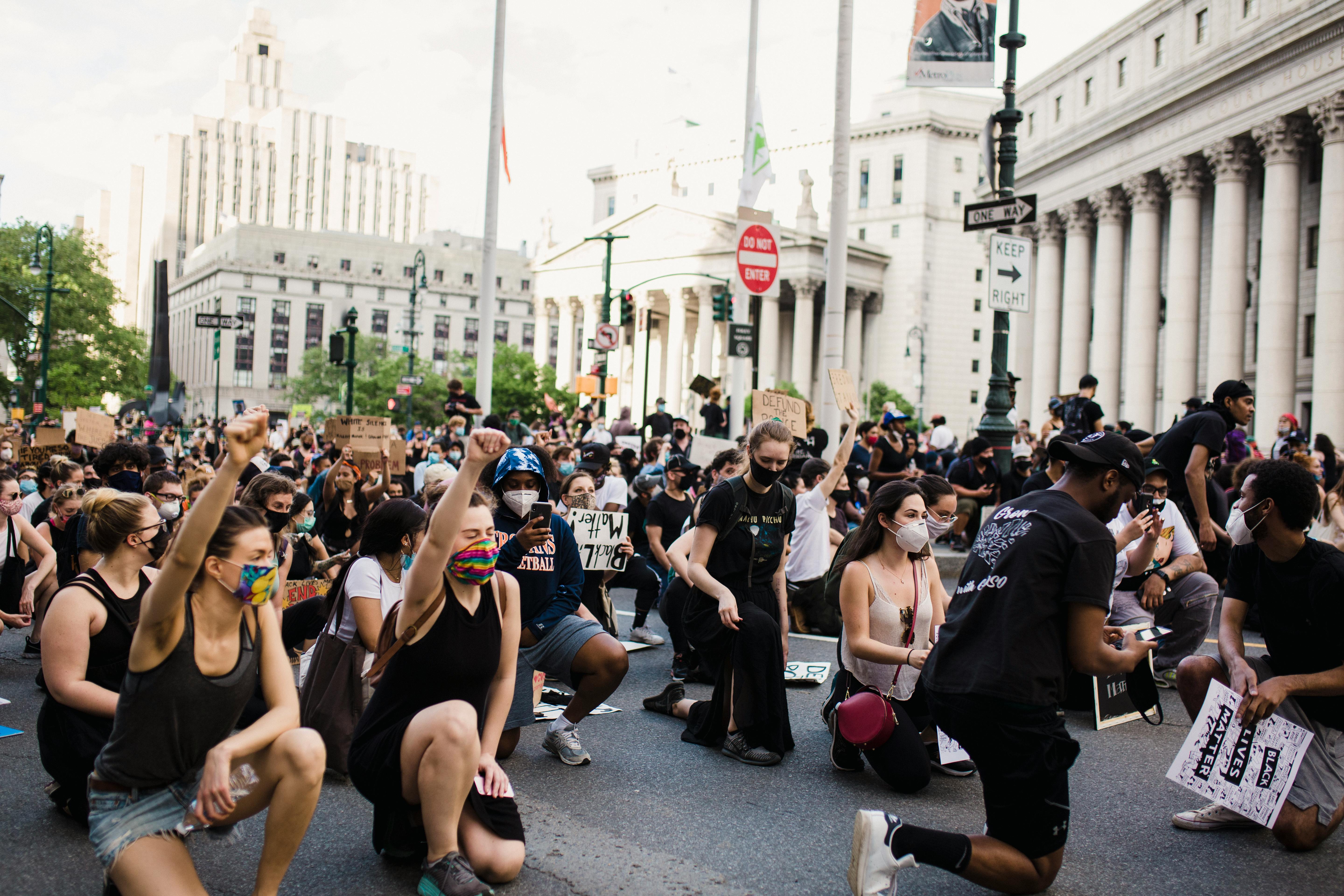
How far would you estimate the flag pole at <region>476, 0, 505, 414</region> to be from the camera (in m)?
19.6

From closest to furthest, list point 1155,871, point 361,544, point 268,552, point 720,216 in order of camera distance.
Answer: point 268,552 < point 1155,871 < point 361,544 < point 720,216

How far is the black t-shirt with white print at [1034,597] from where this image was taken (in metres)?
3.91

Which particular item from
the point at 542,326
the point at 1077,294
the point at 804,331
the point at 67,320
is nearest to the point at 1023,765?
the point at 1077,294

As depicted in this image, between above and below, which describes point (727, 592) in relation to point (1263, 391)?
below

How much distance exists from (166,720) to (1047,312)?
2035 inches

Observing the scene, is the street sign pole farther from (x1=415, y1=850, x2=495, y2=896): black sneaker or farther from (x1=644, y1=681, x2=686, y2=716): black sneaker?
(x1=415, y1=850, x2=495, y2=896): black sneaker

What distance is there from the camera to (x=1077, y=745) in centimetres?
394

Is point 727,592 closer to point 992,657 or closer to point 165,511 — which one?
point 992,657

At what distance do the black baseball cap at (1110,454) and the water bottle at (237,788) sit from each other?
121 inches

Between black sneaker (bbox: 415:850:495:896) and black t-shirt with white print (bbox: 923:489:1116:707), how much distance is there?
193 cm

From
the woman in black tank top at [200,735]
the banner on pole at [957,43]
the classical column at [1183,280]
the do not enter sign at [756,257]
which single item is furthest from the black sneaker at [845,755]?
the classical column at [1183,280]

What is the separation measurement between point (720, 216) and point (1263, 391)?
4413 centimetres

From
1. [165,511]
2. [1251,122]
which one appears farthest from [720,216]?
[165,511]

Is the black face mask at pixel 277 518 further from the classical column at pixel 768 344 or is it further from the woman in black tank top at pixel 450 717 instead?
the classical column at pixel 768 344
